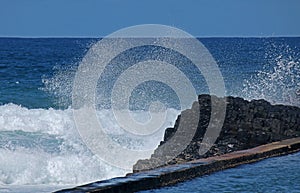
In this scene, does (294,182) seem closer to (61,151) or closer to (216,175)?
(216,175)

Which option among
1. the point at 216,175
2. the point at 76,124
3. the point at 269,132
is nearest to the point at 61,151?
the point at 76,124

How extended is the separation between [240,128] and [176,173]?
4442mm

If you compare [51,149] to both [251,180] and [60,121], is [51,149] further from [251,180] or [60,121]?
[251,180]

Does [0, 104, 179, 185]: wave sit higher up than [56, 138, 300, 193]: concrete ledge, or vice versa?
[0, 104, 179, 185]: wave

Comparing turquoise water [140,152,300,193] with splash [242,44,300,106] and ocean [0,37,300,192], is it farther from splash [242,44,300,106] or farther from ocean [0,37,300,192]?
splash [242,44,300,106]


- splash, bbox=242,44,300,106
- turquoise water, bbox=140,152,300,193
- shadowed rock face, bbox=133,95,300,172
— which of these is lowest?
turquoise water, bbox=140,152,300,193

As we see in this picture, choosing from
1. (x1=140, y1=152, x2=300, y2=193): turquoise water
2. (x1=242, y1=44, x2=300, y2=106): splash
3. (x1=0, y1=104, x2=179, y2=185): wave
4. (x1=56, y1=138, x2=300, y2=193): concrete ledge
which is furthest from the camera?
(x1=242, y1=44, x2=300, y2=106): splash

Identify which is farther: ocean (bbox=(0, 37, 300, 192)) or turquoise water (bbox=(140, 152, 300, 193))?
ocean (bbox=(0, 37, 300, 192))

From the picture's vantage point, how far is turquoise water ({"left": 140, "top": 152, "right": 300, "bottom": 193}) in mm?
6461

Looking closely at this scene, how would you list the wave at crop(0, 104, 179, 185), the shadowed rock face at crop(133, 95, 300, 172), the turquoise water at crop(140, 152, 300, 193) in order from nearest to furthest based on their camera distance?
the turquoise water at crop(140, 152, 300, 193) → the shadowed rock face at crop(133, 95, 300, 172) → the wave at crop(0, 104, 179, 185)

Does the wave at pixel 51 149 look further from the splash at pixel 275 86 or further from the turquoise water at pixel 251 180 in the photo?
the turquoise water at pixel 251 180

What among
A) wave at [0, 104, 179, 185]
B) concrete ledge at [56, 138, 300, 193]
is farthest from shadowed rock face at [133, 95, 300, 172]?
wave at [0, 104, 179, 185]

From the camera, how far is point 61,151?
15773 millimetres

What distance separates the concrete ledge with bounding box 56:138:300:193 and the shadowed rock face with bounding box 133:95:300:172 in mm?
1598
